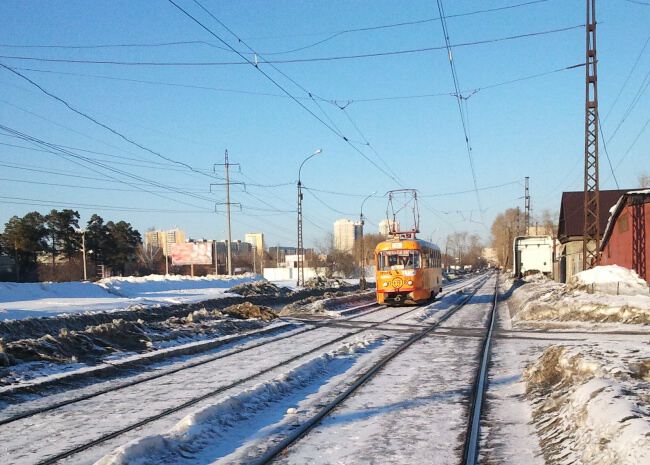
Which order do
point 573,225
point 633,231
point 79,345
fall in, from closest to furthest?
1. point 79,345
2. point 633,231
3. point 573,225

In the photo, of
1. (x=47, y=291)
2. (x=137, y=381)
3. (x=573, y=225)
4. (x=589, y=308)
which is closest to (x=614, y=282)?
(x=589, y=308)

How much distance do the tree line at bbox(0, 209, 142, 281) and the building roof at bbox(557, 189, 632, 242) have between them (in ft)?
164

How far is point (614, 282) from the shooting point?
70.4 feet

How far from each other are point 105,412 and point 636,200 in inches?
917

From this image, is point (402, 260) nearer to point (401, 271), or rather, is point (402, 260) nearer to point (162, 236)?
point (401, 271)

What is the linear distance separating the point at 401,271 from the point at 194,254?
2094 inches

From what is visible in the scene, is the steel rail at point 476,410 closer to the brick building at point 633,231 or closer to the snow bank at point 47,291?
the brick building at point 633,231

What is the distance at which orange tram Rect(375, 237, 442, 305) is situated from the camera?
2859 centimetres

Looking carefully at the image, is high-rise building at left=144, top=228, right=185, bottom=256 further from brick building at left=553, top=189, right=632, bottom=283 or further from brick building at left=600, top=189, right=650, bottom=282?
brick building at left=600, top=189, right=650, bottom=282

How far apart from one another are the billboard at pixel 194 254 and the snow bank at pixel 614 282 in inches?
2364

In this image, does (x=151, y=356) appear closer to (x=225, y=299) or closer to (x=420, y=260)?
(x=420, y=260)

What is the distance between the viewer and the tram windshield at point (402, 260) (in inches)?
1131

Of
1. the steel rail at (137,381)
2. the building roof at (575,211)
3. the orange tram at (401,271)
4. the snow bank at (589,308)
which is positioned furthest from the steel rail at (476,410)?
the building roof at (575,211)

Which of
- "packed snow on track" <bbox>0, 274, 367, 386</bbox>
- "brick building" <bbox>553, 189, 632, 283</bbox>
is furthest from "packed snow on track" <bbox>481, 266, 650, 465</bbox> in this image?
"brick building" <bbox>553, 189, 632, 283</bbox>
